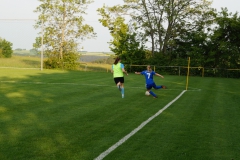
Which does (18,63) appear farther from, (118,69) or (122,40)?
(118,69)

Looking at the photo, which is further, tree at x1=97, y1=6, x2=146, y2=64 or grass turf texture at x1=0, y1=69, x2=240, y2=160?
tree at x1=97, y1=6, x2=146, y2=64

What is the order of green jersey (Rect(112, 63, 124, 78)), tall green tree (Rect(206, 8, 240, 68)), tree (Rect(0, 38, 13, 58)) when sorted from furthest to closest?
tree (Rect(0, 38, 13, 58)) → tall green tree (Rect(206, 8, 240, 68)) → green jersey (Rect(112, 63, 124, 78))

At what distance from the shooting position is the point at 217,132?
7.82 m

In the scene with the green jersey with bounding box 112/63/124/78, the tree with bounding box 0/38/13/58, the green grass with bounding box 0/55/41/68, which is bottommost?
the green grass with bounding box 0/55/41/68

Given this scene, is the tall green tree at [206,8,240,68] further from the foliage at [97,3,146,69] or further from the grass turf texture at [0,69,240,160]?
the grass turf texture at [0,69,240,160]

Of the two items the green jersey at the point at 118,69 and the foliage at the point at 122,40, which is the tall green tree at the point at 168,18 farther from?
the green jersey at the point at 118,69

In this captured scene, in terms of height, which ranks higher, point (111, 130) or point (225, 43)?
point (225, 43)

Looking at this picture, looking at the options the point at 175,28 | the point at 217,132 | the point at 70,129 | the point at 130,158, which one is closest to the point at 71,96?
the point at 70,129

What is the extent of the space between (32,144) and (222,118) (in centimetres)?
596

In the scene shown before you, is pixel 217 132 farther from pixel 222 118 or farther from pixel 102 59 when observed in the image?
pixel 102 59

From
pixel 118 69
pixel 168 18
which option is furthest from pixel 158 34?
pixel 118 69

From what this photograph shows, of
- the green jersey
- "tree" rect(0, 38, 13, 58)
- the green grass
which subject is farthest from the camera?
"tree" rect(0, 38, 13, 58)

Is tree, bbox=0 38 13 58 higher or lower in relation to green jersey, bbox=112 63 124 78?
higher

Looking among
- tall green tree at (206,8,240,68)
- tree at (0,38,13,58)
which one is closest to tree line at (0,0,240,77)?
tall green tree at (206,8,240,68)
